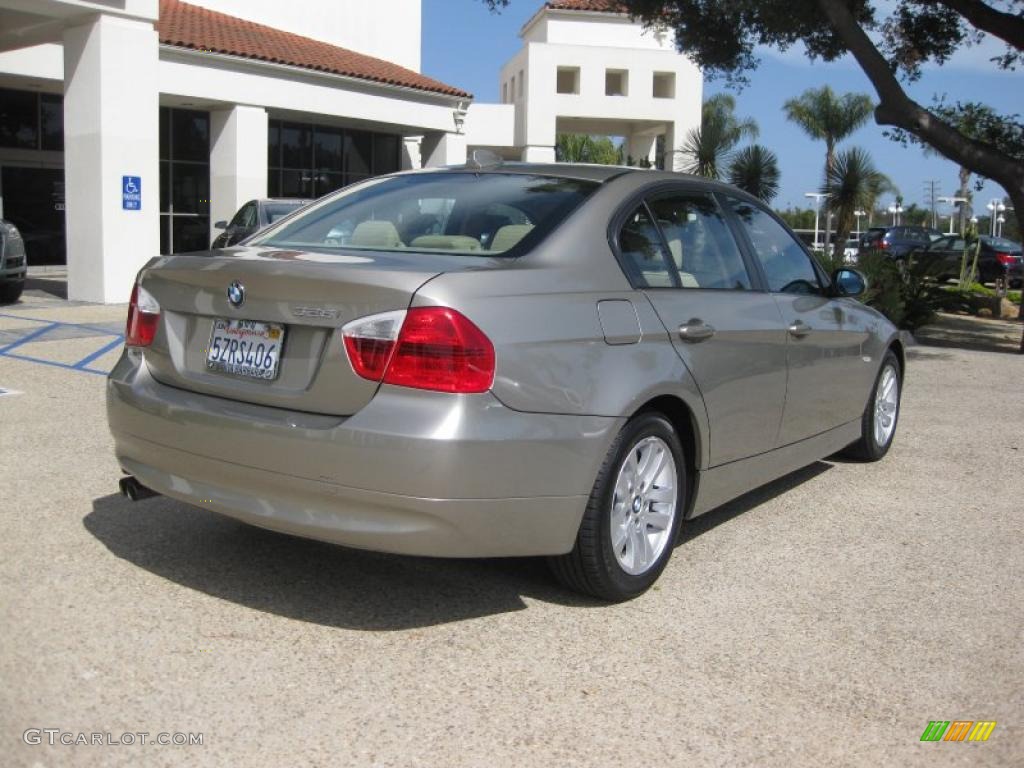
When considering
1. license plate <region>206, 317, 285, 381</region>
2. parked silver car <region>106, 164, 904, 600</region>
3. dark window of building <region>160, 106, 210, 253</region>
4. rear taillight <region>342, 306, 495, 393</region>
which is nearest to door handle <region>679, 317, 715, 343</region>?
parked silver car <region>106, 164, 904, 600</region>

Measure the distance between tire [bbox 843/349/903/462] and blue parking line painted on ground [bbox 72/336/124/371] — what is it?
6447mm

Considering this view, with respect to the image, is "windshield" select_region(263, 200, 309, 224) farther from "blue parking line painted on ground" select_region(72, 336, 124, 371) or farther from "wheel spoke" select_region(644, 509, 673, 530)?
"wheel spoke" select_region(644, 509, 673, 530)

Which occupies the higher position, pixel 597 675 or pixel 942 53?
pixel 942 53

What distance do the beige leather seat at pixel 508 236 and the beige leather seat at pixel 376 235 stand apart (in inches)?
15.8

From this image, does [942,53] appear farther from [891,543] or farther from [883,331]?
[891,543]

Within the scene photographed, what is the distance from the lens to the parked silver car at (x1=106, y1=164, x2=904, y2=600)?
3424 mm

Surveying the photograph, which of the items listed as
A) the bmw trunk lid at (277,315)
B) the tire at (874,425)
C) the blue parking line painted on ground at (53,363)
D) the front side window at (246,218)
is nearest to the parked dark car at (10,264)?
the front side window at (246,218)

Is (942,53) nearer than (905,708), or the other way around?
(905,708)

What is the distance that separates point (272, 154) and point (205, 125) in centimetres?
185

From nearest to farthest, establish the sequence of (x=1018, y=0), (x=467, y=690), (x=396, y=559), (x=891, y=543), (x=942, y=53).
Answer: (x=467, y=690), (x=396, y=559), (x=891, y=543), (x=1018, y=0), (x=942, y=53)

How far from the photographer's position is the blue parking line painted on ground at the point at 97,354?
30.7 ft

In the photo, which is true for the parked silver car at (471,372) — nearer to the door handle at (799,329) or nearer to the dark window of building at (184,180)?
the door handle at (799,329)

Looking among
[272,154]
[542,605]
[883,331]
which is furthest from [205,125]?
[542,605]

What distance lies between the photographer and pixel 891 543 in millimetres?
5004
